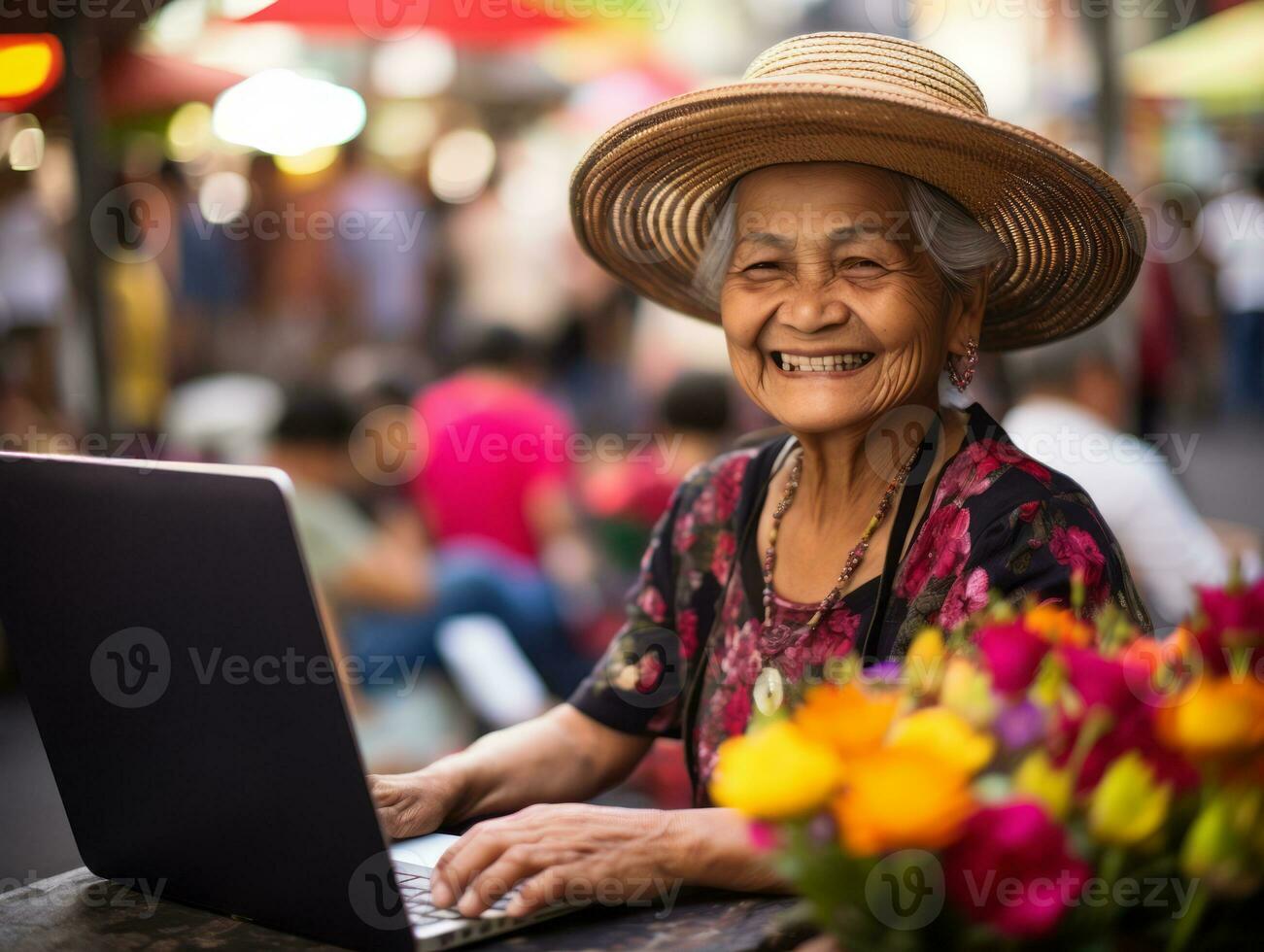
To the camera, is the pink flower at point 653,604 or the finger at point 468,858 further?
the pink flower at point 653,604

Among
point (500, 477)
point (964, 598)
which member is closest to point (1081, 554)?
point (964, 598)

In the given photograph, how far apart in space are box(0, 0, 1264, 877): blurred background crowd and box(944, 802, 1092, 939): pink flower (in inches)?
52.8

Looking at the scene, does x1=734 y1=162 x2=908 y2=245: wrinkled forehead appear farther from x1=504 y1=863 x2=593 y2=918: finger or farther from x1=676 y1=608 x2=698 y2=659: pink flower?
x1=504 y1=863 x2=593 y2=918: finger

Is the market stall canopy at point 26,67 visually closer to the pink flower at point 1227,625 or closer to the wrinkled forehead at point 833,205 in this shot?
the wrinkled forehead at point 833,205

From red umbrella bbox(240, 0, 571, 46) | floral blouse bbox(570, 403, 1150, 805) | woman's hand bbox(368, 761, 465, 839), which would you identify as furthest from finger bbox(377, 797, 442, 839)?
red umbrella bbox(240, 0, 571, 46)

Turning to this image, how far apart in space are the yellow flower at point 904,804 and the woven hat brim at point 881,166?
92cm

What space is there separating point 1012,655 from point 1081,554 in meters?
0.65

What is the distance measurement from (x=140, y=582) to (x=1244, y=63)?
18.6 ft

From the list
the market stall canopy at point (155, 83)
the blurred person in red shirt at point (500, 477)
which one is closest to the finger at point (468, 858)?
A: the blurred person in red shirt at point (500, 477)

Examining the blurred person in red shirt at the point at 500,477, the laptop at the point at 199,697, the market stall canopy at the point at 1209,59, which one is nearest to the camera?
the laptop at the point at 199,697

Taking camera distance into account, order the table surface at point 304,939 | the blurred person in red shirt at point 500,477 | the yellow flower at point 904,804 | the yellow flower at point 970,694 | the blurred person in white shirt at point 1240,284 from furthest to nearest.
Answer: the blurred person in white shirt at point 1240,284, the blurred person in red shirt at point 500,477, the table surface at point 304,939, the yellow flower at point 970,694, the yellow flower at point 904,804

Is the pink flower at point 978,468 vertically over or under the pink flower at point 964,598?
over

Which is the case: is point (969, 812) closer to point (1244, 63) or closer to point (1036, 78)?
point (1244, 63)

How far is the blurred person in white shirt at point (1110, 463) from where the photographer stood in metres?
3.71
